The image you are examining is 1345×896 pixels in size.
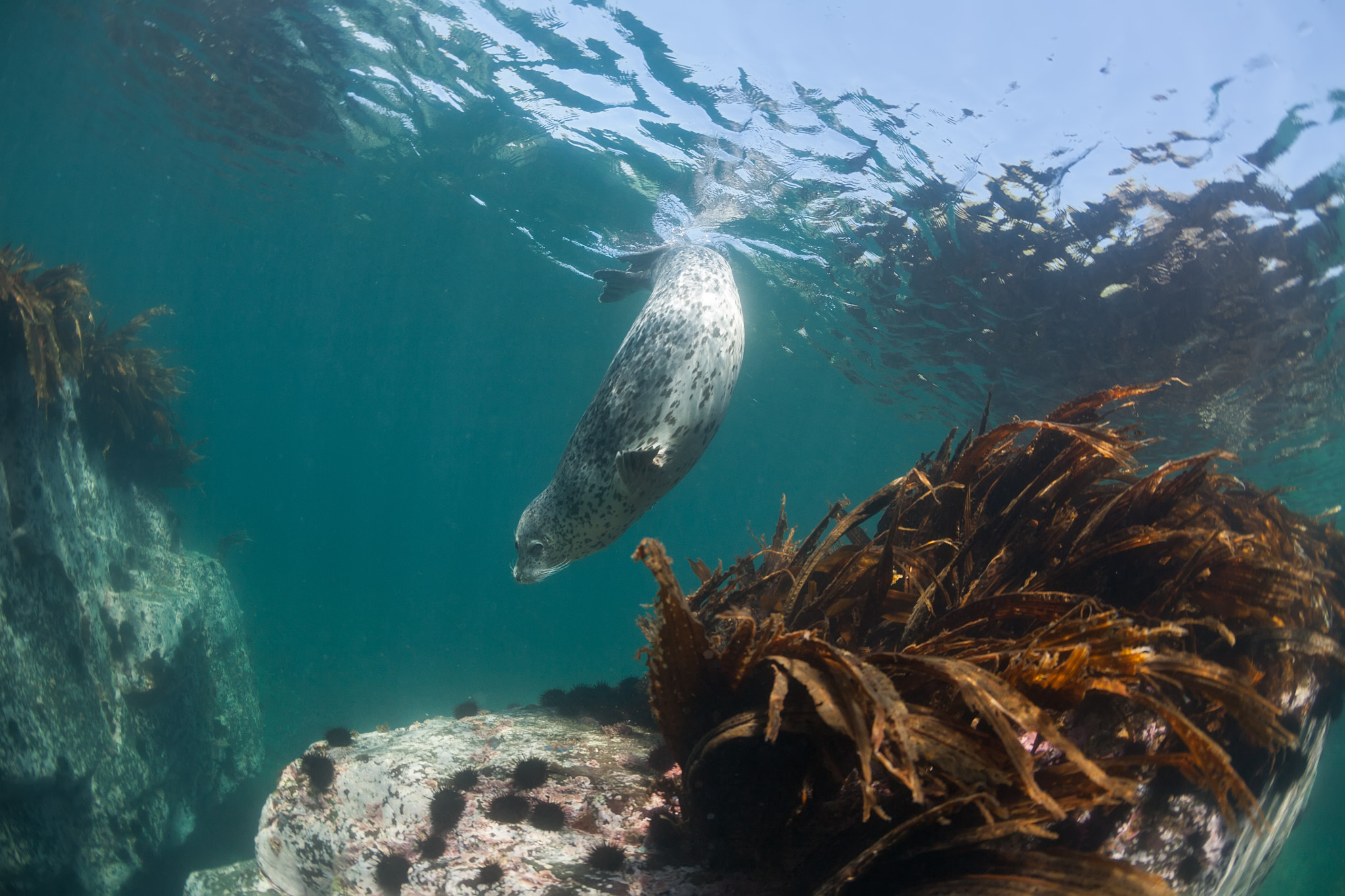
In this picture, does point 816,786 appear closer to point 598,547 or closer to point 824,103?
point 598,547

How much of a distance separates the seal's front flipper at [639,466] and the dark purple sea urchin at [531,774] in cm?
161

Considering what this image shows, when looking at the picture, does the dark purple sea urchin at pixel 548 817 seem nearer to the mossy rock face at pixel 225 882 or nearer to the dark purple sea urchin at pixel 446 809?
the dark purple sea urchin at pixel 446 809

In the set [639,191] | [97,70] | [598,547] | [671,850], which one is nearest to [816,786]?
[671,850]

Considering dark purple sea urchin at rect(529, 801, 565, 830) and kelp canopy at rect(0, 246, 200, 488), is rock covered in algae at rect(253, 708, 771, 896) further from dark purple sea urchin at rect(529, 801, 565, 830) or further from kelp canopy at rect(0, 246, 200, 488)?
kelp canopy at rect(0, 246, 200, 488)

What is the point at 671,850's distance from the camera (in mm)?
1882

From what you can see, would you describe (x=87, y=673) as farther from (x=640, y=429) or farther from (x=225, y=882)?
(x=640, y=429)

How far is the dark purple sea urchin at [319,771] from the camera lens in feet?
8.61

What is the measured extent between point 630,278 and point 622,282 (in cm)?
14

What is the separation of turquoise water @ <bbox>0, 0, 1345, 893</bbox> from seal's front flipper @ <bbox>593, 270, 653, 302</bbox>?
3.44 metres

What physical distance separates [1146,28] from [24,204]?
57.7 m

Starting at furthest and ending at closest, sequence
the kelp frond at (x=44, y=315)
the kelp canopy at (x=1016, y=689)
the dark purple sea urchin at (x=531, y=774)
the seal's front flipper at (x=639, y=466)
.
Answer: the kelp frond at (x=44, y=315), the seal's front flipper at (x=639, y=466), the dark purple sea urchin at (x=531, y=774), the kelp canopy at (x=1016, y=689)

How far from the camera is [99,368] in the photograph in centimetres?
841

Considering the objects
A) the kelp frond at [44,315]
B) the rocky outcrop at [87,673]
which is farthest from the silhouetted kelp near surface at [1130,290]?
the rocky outcrop at [87,673]

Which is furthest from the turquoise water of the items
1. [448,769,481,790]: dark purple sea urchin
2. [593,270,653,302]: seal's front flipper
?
[593,270,653,302]: seal's front flipper
